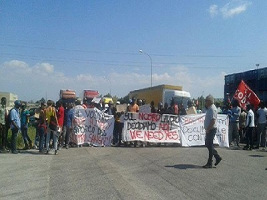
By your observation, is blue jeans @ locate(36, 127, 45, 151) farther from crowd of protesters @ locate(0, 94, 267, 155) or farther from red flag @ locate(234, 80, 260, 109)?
red flag @ locate(234, 80, 260, 109)

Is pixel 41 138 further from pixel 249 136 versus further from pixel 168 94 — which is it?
pixel 168 94

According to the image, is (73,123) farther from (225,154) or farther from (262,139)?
(262,139)

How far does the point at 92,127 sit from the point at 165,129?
3.24m

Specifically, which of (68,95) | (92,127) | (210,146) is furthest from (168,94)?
(210,146)

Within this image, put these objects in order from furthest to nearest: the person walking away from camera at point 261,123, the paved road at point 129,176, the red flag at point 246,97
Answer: the red flag at point 246,97 → the person walking away from camera at point 261,123 → the paved road at point 129,176

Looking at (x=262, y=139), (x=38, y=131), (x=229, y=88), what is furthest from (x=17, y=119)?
(x=229, y=88)

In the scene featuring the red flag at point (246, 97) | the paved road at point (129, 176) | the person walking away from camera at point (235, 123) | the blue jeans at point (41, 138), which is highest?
the red flag at point (246, 97)

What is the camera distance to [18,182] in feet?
23.5

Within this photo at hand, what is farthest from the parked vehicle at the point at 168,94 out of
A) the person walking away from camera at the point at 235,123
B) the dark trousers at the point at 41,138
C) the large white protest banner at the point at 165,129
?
the dark trousers at the point at 41,138

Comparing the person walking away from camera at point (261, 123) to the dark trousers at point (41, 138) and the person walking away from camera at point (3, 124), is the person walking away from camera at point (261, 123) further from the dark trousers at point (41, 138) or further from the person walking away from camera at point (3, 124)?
the person walking away from camera at point (3, 124)

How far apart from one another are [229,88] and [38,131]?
629 inches

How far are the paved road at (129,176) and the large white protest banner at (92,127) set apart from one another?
6.09ft

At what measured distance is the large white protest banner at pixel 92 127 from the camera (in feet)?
44.0

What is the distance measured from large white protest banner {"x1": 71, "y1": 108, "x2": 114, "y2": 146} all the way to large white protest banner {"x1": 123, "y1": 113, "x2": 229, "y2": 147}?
2.52ft
